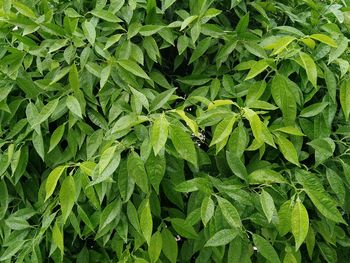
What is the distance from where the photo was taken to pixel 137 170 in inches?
42.3

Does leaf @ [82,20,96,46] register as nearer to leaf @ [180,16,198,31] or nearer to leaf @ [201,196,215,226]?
leaf @ [180,16,198,31]

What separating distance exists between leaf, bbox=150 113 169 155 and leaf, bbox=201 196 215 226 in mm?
164

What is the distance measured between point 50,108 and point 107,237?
312mm

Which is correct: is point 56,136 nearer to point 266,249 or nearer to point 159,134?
point 159,134

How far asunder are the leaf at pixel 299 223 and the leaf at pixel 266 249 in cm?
9

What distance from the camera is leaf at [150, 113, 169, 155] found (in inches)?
39.9

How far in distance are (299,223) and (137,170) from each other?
0.32 meters

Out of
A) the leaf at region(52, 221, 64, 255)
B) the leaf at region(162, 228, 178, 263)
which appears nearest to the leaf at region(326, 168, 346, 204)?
the leaf at region(162, 228, 178, 263)

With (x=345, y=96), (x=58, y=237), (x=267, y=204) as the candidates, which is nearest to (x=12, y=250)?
(x=58, y=237)

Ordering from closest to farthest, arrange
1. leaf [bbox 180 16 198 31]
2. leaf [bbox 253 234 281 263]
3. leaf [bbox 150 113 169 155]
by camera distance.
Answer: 1. leaf [bbox 150 113 169 155]
2. leaf [bbox 253 234 281 263]
3. leaf [bbox 180 16 198 31]

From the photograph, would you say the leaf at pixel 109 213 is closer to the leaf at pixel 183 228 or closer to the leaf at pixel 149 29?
the leaf at pixel 183 228

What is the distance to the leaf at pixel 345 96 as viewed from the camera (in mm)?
1202

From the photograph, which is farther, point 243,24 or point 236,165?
point 243,24

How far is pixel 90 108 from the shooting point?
131 centimetres
